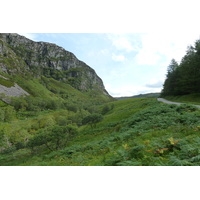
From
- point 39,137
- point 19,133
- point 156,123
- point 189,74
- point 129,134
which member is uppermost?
point 189,74

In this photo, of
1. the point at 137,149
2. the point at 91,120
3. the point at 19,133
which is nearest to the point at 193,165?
the point at 137,149

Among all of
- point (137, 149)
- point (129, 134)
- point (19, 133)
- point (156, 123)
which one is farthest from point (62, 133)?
point (19, 133)

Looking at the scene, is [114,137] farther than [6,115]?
No

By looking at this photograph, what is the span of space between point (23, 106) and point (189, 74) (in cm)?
11370

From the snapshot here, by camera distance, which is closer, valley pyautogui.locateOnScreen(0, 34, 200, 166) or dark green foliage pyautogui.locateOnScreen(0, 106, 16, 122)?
valley pyautogui.locateOnScreen(0, 34, 200, 166)

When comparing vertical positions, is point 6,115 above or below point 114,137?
below

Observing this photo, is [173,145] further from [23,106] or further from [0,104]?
[0,104]

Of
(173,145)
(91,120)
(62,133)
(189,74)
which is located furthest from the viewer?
(189,74)

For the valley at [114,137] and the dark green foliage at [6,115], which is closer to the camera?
the valley at [114,137]

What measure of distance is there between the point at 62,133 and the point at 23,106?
102 meters

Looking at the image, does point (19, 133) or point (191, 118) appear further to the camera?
point (19, 133)

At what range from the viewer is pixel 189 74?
4516 cm
